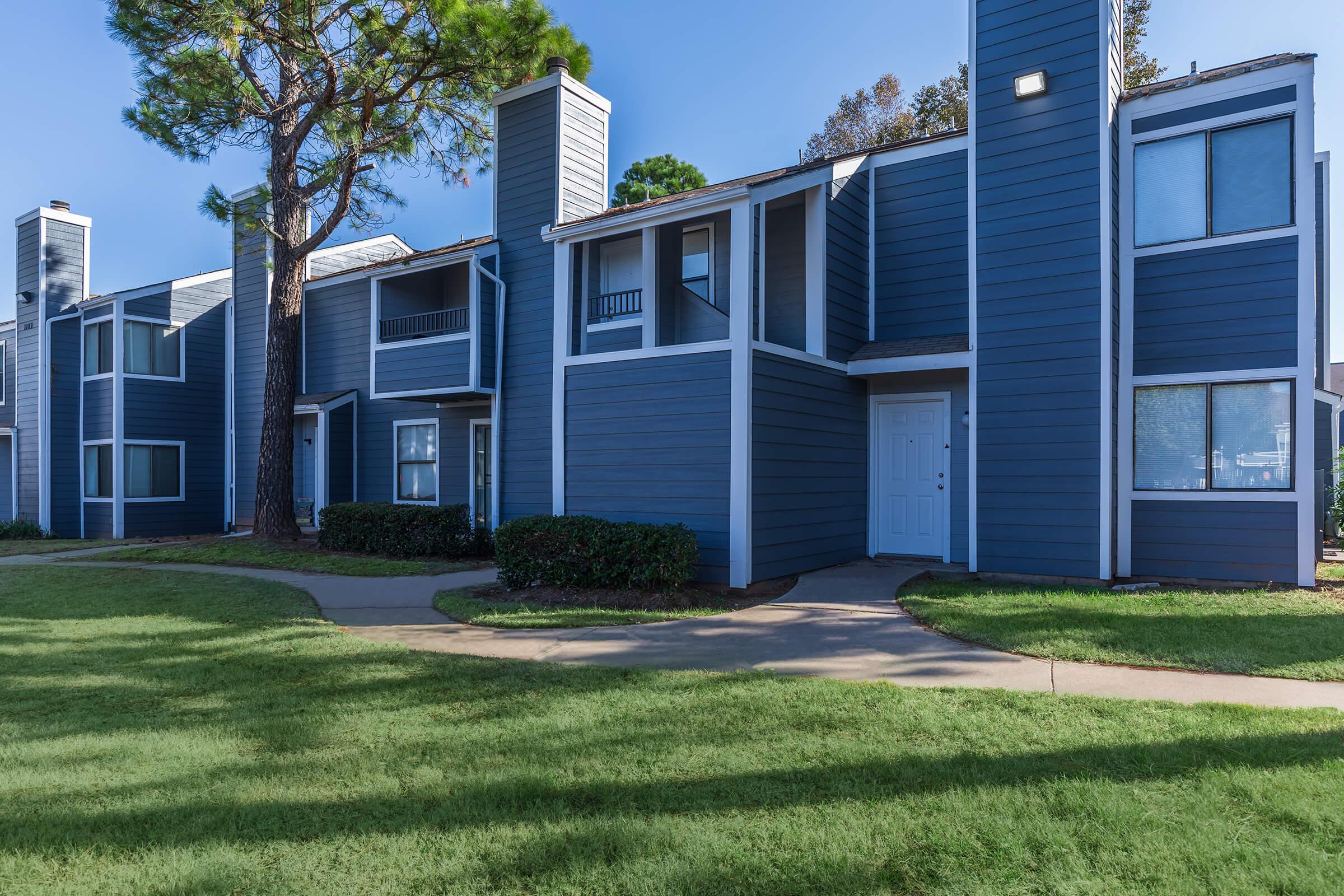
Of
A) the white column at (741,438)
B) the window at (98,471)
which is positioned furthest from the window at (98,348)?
the white column at (741,438)

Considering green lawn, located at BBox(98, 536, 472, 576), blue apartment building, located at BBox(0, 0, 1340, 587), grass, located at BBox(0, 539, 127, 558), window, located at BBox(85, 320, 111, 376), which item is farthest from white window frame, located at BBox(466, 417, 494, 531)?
window, located at BBox(85, 320, 111, 376)

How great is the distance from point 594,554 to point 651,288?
11.9 ft

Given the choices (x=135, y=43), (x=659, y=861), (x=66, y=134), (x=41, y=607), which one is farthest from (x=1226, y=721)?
(x=66, y=134)

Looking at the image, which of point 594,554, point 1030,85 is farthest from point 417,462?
point 1030,85

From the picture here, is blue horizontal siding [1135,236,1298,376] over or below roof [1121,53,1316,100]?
below

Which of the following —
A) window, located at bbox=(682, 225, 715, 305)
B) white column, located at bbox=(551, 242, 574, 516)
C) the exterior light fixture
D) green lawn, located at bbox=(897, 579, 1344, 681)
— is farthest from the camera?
window, located at bbox=(682, 225, 715, 305)

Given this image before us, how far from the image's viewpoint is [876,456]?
1116 cm

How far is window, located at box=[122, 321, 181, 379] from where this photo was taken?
689 inches

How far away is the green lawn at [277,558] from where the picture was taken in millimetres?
11078

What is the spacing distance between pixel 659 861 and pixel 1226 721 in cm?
324

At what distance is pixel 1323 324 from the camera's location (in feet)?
40.8

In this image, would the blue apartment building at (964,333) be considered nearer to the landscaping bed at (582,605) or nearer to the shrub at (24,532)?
the landscaping bed at (582,605)

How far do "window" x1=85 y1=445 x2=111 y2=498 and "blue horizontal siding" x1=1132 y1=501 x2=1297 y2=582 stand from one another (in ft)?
64.1

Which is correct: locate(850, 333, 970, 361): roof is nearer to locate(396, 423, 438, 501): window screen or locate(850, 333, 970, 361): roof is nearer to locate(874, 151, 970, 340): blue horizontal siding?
locate(874, 151, 970, 340): blue horizontal siding
